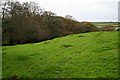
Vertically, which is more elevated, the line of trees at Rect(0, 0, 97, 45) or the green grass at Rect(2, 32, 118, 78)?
the line of trees at Rect(0, 0, 97, 45)

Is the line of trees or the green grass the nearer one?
the green grass

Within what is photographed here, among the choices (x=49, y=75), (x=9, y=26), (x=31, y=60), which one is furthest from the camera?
(x=9, y=26)

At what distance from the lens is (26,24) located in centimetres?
5756

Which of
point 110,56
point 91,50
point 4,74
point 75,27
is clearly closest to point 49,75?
point 4,74

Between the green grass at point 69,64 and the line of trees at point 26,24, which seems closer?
the green grass at point 69,64

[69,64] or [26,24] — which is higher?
[26,24]

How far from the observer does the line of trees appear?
54594mm

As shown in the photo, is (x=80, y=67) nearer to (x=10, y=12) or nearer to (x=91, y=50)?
(x=91, y=50)

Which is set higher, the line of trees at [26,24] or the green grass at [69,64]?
the line of trees at [26,24]

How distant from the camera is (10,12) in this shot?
55281 mm

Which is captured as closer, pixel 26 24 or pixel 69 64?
pixel 69 64

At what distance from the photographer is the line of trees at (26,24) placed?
5459cm

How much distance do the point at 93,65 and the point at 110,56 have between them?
208 cm

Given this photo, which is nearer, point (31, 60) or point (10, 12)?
point (31, 60)
